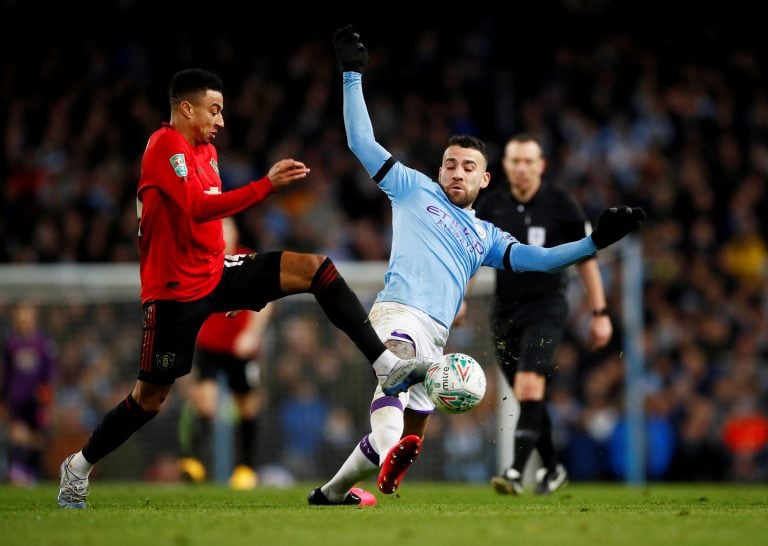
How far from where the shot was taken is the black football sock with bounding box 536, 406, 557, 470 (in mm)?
9594

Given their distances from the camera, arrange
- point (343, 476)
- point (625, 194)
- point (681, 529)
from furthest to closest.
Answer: point (625, 194)
point (343, 476)
point (681, 529)

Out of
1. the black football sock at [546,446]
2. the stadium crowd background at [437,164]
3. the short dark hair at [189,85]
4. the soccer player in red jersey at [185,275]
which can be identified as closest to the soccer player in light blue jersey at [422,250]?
the soccer player in red jersey at [185,275]

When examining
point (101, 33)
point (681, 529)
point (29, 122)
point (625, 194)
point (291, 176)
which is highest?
point (101, 33)

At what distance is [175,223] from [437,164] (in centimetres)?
1082

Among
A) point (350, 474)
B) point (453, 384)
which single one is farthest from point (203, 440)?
point (453, 384)

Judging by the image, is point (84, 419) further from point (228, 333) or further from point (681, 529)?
point (681, 529)

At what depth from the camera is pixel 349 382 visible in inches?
555

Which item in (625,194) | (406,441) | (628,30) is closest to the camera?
(406,441)

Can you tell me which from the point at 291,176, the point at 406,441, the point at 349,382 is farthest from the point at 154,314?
the point at 349,382

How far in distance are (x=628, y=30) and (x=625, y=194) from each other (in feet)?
13.0

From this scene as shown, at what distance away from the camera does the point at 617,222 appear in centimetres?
679

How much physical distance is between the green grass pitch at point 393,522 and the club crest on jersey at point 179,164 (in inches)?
72.0

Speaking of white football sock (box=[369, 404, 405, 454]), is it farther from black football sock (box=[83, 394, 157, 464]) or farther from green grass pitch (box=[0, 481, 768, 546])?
black football sock (box=[83, 394, 157, 464])

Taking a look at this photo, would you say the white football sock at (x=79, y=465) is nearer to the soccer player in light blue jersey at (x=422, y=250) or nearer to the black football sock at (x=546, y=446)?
the soccer player in light blue jersey at (x=422, y=250)
